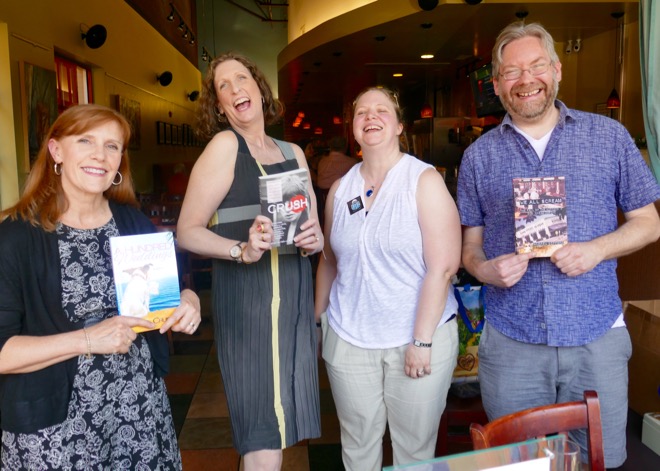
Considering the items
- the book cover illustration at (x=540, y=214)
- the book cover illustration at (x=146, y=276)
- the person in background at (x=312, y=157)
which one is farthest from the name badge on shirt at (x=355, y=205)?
the person in background at (x=312, y=157)

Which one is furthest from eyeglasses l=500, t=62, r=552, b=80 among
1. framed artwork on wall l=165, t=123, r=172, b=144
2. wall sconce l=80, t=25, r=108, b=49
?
framed artwork on wall l=165, t=123, r=172, b=144

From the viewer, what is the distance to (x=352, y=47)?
29.4 feet

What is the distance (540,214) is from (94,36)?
6582 millimetres

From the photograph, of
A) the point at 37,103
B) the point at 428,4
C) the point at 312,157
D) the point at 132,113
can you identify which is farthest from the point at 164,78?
the point at 428,4

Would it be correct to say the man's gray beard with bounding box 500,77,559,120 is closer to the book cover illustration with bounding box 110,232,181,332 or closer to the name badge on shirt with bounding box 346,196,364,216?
the name badge on shirt with bounding box 346,196,364,216

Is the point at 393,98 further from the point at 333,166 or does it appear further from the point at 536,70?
the point at 333,166

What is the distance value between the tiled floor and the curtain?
1.19m

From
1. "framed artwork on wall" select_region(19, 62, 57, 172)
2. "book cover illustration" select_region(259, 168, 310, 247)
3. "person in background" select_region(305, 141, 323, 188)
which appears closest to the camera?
"book cover illustration" select_region(259, 168, 310, 247)

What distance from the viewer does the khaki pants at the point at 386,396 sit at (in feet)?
6.59

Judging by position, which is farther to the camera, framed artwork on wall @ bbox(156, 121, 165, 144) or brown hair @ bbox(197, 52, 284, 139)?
framed artwork on wall @ bbox(156, 121, 165, 144)

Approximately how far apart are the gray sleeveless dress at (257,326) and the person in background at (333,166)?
18.3ft

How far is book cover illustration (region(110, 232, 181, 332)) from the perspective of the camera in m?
1.51

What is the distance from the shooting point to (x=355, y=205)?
205 centimetres

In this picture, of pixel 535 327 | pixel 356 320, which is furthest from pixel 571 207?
pixel 356 320
